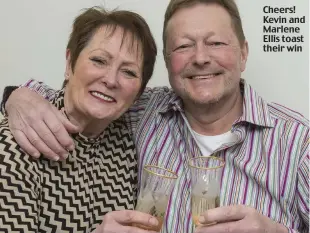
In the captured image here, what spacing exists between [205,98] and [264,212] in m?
0.48

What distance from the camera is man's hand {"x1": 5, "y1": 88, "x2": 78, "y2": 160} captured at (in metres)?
1.30

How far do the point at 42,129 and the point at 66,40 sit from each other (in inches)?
43.2

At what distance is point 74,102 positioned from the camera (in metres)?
1.46

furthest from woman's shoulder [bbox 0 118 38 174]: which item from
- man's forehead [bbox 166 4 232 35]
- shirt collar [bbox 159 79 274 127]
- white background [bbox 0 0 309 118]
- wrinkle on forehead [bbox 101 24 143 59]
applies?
white background [bbox 0 0 309 118]

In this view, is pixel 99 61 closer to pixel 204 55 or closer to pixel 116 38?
pixel 116 38

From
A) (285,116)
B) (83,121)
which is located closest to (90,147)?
(83,121)

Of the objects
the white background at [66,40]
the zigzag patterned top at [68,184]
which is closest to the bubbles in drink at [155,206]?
the zigzag patterned top at [68,184]

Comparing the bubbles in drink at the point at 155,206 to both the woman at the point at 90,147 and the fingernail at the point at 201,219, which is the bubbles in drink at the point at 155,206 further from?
the woman at the point at 90,147

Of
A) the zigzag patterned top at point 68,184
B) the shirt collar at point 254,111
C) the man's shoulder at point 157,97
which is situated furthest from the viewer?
the man's shoulder at point 157,97

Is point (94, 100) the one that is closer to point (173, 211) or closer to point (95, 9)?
point (95, 9)

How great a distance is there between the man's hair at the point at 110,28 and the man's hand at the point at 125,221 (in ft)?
2.04

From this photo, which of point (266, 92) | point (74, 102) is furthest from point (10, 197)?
point (266, 92)

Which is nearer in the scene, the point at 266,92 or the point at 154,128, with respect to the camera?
the point at 154,128

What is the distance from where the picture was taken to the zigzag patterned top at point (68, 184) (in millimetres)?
1243
